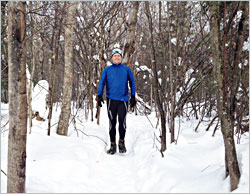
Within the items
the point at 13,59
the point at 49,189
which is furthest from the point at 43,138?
the point at 13,59

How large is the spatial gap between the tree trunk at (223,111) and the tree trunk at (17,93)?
59.1 inches

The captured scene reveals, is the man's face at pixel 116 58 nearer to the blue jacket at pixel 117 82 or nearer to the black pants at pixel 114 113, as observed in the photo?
the blue jacket at pixel 117 82

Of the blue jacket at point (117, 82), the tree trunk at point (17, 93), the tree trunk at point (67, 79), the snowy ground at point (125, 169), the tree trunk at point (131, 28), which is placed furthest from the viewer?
the tree trunk at point (131, 28)

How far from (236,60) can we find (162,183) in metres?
1.36

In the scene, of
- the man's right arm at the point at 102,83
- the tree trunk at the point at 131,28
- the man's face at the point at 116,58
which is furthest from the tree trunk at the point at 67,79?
the tree trunk at the point at 131,28

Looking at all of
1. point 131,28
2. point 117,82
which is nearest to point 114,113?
point 117,82

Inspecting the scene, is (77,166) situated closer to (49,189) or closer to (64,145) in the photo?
(49,189)

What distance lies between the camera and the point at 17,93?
1.51 meters

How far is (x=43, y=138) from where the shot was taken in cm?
344

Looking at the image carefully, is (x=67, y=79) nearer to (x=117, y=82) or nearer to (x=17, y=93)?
(x=117, y=82)

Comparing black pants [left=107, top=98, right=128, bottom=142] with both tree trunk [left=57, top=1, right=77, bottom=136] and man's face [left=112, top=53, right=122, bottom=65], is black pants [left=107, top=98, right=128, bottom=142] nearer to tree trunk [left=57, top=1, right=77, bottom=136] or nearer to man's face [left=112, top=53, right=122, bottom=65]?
man's face [left=112, top=53, right=122, bottom=65]

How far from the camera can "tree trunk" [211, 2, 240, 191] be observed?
5.04ft

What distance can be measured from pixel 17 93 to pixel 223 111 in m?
1.60

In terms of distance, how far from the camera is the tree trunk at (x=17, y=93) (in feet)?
4.85
